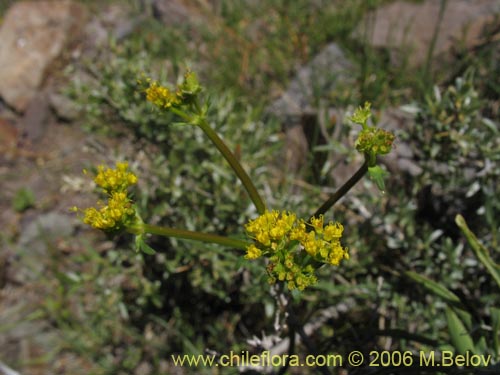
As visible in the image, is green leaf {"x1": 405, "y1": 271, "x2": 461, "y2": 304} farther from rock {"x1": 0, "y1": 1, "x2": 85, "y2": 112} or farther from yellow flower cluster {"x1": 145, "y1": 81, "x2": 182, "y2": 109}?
rock {"x1": 0, "y1": 1, "x2": 85, "y2": 112}

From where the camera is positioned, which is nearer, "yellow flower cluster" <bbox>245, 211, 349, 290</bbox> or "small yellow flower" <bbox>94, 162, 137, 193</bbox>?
"yellow flower cluster" <bbox>245, 211, 349, 290</bbox>

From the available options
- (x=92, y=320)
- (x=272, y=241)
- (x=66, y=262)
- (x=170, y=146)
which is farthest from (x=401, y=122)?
(x=66, y=262)

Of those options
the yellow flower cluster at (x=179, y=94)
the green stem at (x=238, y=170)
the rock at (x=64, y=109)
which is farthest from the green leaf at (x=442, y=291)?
the rock at (x=64, y=109)

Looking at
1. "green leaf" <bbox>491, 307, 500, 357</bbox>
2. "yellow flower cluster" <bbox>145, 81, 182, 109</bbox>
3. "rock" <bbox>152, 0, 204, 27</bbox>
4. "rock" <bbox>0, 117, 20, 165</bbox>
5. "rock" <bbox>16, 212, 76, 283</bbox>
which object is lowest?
"rock" <bbox>16, 212, 76, 283</bbox>

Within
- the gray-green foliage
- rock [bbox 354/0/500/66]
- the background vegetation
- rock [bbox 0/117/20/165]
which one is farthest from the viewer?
rock [bbox 0/117/20/165]

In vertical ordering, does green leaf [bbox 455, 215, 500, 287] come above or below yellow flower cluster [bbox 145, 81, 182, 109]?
below

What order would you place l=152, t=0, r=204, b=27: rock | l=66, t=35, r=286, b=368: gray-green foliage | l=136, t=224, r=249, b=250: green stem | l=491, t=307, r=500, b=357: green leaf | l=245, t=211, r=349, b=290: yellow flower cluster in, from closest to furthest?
l=245, t=211, r=349, b=290: yellow flower cluster, l=136, t=224, r=249, b=250: green stem, l=491, t=307, r=500, b=357: green leaf, l=66, t=35, r=286, b=368: gray-green foliage, l=152, t=0, r=204, b=27: rock

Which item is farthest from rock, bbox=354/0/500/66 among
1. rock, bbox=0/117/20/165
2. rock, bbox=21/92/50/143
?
rock, bbox=0/117/20/165

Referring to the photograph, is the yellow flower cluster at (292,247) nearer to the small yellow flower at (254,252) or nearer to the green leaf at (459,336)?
the small yellow flower at (254,252)
